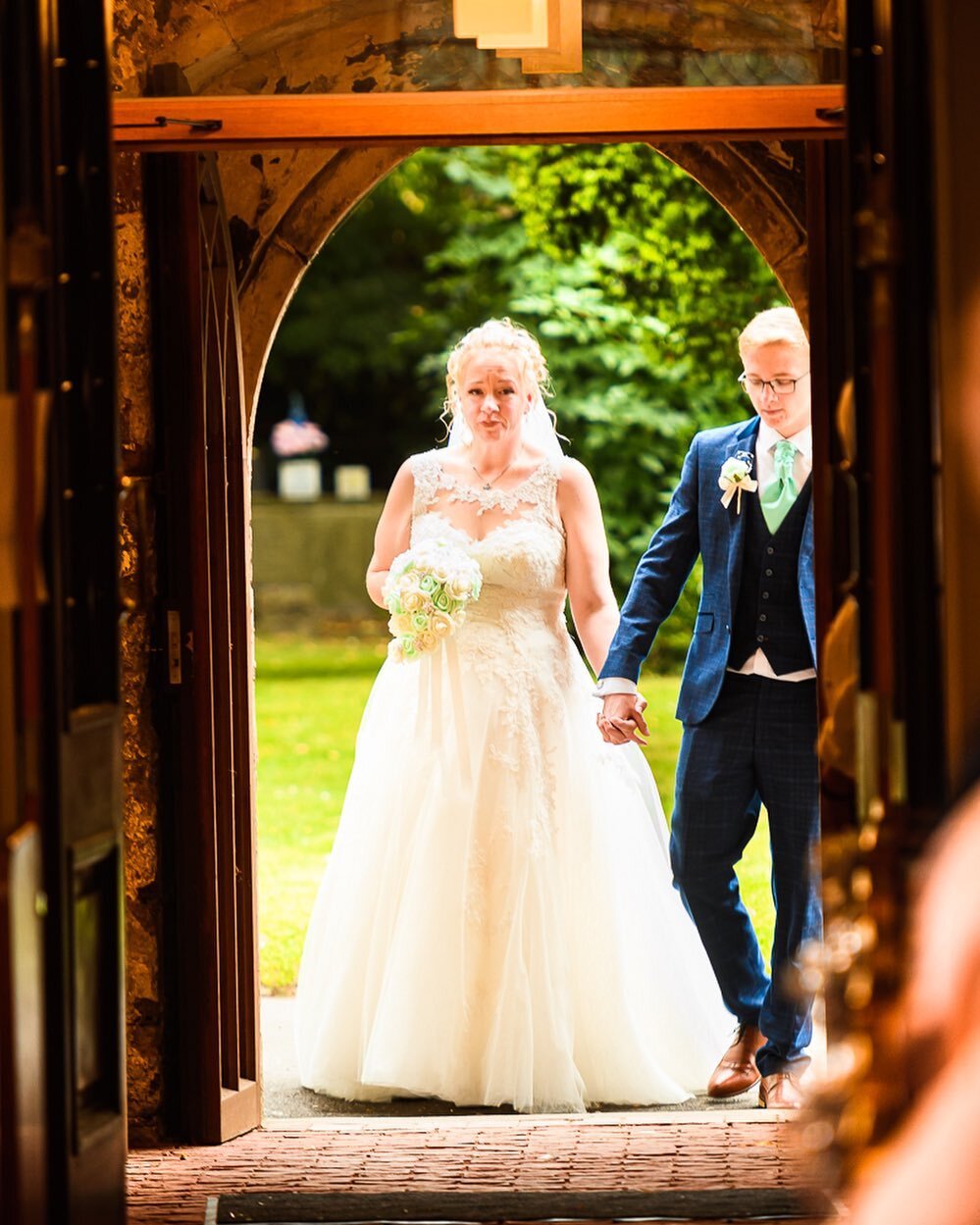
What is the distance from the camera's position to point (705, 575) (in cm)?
507

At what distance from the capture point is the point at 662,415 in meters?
13.0

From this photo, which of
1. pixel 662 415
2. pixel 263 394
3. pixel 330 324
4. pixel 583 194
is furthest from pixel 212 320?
pixel 263 394

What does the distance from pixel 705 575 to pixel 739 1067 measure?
1.43 meters

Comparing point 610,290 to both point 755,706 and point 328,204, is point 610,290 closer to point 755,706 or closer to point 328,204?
point 328,204

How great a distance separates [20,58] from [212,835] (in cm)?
224

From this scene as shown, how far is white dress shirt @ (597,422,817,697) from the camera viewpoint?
4941 mm

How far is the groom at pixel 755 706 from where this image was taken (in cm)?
491

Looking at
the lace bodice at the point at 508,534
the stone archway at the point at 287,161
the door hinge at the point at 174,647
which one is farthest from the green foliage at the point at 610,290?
the door hinge at the point at 174,647

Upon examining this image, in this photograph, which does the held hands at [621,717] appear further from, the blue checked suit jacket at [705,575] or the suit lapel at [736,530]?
the suit lapel at [736,530]

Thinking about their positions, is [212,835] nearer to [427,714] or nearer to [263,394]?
[427,714]

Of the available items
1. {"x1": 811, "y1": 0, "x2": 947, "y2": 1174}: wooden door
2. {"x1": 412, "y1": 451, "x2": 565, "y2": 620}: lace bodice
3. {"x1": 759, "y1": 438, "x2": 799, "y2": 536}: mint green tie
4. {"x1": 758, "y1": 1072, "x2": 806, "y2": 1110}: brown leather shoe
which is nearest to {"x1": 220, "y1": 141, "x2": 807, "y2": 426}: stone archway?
→ {"x1": 759, "y1": 438, "x2": 799, "y2": 536}: mint green tie

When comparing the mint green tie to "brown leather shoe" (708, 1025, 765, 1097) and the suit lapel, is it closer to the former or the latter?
the suit lapel

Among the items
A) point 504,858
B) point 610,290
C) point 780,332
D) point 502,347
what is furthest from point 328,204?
point 610,290

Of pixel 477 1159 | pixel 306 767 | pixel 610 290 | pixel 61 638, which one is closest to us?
pixel 61 638
